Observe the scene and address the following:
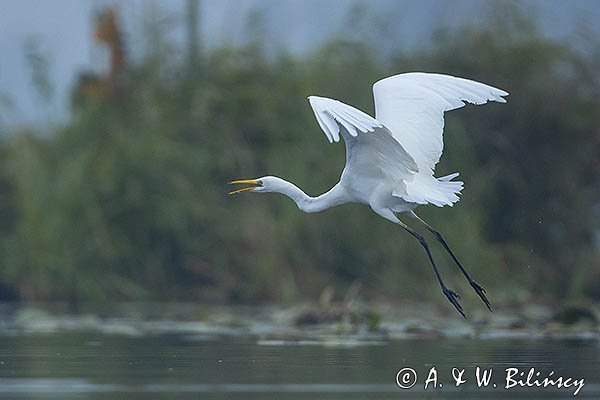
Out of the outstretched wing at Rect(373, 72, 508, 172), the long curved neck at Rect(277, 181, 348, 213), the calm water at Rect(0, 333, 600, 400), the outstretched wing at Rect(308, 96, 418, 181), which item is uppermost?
the outstretched wing at Rect(373, 72, 508, 172)

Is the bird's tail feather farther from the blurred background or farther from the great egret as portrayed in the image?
the blurred background

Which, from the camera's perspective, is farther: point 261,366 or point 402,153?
point 402,153

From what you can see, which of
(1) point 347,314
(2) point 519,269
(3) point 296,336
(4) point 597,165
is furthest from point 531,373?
(4) point 597,165

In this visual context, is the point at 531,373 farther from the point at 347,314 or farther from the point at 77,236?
the point at 77,236

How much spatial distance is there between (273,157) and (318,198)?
6946mm

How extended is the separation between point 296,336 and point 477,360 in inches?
97.3

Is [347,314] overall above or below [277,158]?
below

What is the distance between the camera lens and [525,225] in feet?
60.4

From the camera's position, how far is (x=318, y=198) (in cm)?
1163

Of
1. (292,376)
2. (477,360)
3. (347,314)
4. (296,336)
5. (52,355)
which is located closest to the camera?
(292,376)

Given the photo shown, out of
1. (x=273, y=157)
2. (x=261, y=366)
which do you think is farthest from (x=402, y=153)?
(x=273, y=157)

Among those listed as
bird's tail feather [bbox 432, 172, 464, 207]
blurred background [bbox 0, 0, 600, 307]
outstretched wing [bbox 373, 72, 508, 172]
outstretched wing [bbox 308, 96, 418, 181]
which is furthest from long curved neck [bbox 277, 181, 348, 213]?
blurred background [bbox 0, 0, 600, 307]

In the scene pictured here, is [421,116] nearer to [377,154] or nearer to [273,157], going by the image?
[377,154]

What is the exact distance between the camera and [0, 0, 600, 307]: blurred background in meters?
17.5
